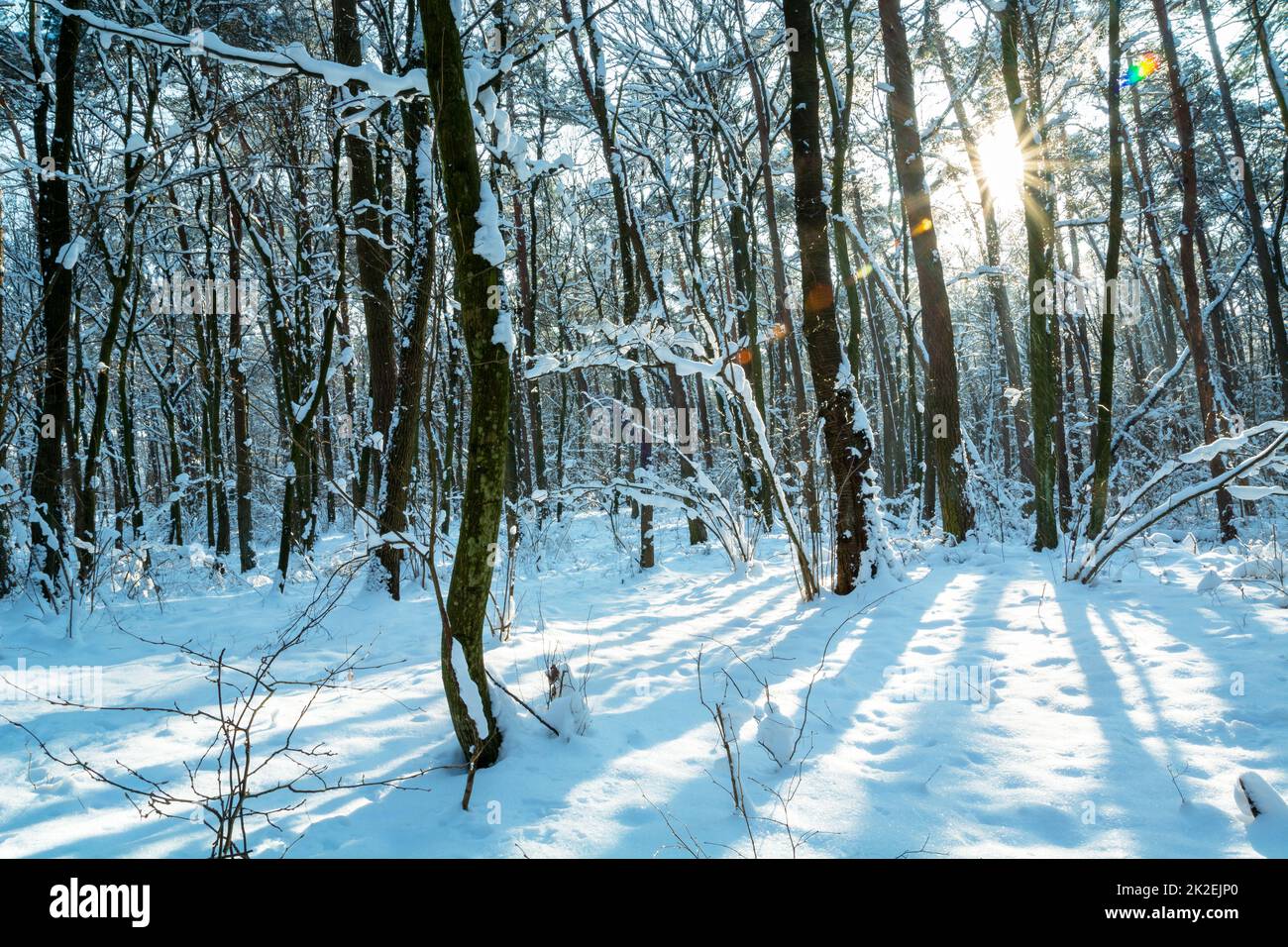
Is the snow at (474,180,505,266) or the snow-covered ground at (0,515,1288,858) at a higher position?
the snow at (474,180,505,266)

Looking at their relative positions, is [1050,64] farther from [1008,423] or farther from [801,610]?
[1008,423]

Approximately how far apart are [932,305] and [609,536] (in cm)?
835

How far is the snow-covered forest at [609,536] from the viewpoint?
2119 mm

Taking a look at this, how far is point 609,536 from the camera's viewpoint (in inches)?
536

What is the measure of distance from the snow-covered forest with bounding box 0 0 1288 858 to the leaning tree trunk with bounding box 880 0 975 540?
52 millimetres

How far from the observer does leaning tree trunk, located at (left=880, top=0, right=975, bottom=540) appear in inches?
277

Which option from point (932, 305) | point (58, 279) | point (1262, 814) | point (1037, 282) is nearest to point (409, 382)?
point (58, 279)

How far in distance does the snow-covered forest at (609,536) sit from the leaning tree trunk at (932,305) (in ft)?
0.17
